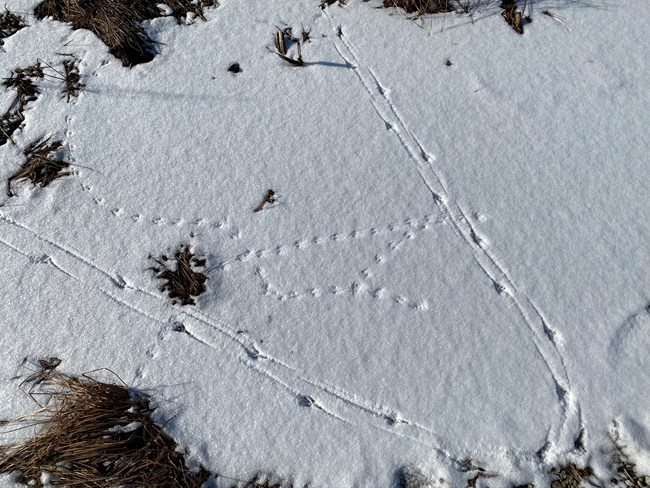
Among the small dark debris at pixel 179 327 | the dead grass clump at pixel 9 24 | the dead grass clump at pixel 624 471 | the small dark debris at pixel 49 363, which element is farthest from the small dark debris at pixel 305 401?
the dead grass clump at pixel 9 24

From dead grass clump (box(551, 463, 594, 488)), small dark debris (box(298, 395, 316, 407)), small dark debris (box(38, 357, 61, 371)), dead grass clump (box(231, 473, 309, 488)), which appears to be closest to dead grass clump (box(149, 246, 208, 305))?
small dark debris (box(38, 357, 61, 371))

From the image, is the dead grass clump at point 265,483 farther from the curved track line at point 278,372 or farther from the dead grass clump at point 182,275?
the dead grass clump at point 182,275

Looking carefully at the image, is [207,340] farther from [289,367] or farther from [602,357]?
[602,357]

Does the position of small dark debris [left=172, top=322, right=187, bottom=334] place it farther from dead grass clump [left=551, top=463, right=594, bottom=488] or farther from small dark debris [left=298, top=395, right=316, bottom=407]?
dead grass clump [left=551, top=463, right=594, bottom=488]

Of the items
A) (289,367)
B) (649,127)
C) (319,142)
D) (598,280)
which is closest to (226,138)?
(319,142)

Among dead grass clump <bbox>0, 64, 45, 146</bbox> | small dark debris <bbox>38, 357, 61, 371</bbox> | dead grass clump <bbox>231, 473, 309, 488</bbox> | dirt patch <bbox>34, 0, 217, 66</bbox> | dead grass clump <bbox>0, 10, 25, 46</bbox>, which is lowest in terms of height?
dead grass clump <bbox>231, 473, 309, 488</bbox>
